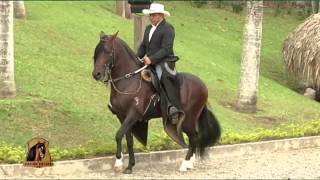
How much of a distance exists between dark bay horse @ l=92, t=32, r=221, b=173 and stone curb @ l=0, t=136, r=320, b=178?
371mm

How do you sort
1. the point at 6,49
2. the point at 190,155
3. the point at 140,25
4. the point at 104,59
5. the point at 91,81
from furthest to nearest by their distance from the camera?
the point at 91,81, the point at 140,25, the point at 6,49, the point at 190,155, the point at 104,59

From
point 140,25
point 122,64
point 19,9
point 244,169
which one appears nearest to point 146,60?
point 122,64

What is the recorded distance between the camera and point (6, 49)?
38.3 ft

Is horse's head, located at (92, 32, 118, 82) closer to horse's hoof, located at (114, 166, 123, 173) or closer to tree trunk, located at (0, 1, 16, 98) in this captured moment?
horse's hoof, located at (114, 166, 123, 173)

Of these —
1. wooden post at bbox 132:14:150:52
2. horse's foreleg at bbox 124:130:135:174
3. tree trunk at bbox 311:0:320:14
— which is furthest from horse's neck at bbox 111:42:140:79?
tree trunk at bbox 311:0:320:14

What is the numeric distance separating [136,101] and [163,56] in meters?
0.81

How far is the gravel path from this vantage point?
9297 millimetres

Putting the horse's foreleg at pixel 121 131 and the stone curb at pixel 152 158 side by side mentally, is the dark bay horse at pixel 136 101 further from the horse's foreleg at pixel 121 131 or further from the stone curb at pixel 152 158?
the stone curb at pixel 152 158

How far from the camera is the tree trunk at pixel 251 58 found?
50.3ft

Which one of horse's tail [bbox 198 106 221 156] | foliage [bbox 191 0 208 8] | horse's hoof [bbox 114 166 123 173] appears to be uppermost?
horse's tail [bbox 198 106 221 156]

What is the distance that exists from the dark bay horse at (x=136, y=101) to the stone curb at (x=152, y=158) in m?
0.37

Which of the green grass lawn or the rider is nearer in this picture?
the rider

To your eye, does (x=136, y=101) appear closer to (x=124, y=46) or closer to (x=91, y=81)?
(x=124, y=46)

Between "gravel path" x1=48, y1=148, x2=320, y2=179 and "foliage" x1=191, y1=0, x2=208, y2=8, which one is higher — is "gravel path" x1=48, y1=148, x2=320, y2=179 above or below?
below
